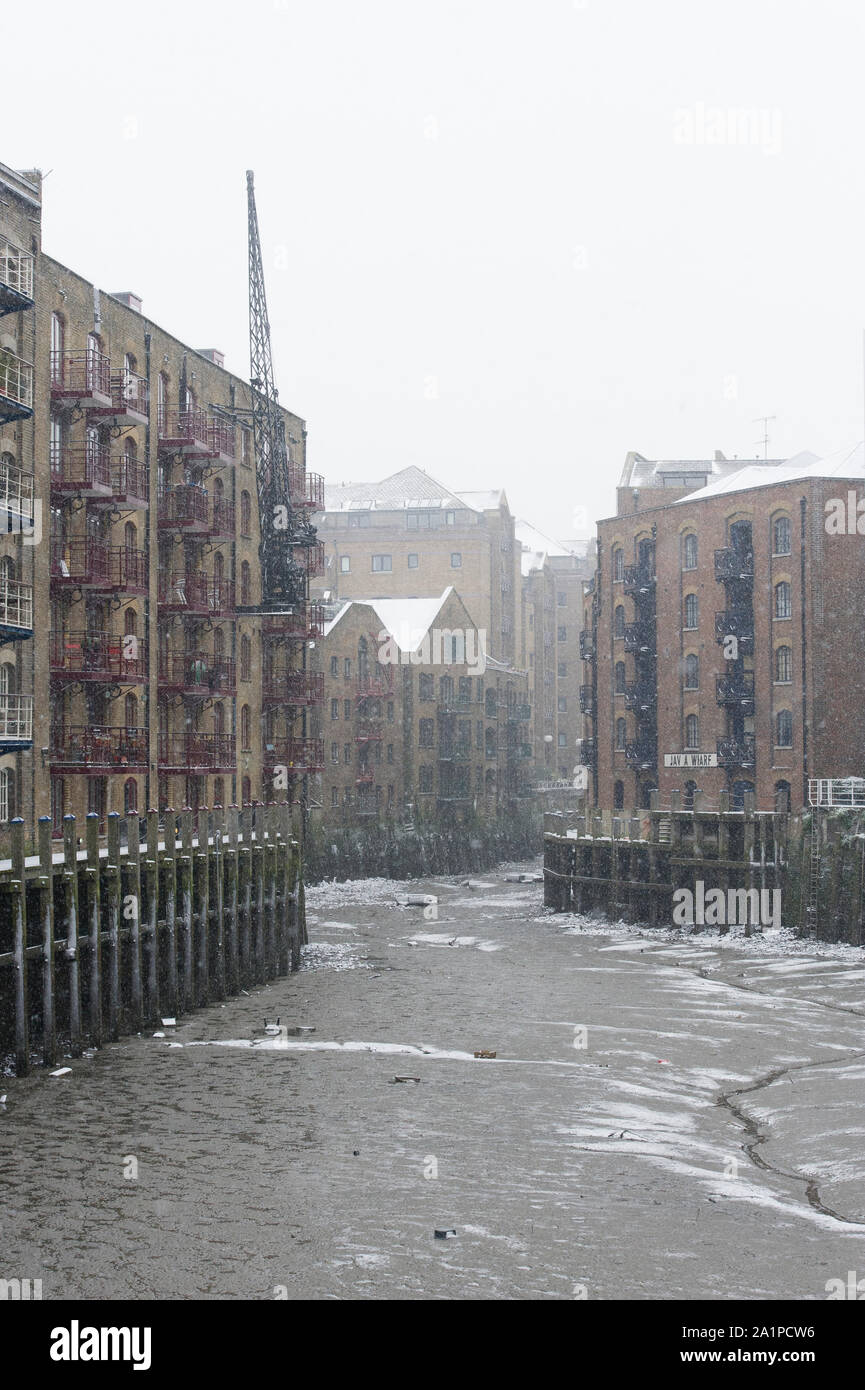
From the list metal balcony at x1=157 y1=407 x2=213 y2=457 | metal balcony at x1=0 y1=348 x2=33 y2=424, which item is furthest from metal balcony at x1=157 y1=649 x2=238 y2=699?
metal balcony at x1=0 y1=348 x2=33 y2=424

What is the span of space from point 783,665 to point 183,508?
21839 millimetres

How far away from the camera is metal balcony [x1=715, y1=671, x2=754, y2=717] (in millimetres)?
56156

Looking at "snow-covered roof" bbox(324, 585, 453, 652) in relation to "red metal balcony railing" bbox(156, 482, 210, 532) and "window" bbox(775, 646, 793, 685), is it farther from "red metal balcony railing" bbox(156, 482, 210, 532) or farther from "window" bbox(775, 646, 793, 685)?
"red metal balcony railing" bbox(156, 482, 210, 532)

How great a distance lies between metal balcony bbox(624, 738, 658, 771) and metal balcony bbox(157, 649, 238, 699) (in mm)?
19549

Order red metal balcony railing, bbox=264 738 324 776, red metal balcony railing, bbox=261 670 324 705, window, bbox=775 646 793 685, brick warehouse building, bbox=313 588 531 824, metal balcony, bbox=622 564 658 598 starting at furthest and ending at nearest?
1. brick warehouse building, bbox=313 588 531 824
2. metal balcony, bbox=622 564 658 598
3. red metal balcony railing, bbox=261 670 324 705
4. red metal balcony railing, bbox=264 738 324 776
5. window, bbox=775 646 793 685

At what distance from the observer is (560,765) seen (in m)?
111

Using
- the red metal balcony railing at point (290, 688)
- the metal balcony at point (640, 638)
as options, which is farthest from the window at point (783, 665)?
the red metal balcony railing at point (290, 688)

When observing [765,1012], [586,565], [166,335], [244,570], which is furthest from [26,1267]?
[586,565]

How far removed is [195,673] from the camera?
4672 centimetres

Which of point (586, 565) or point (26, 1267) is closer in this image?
point (26, 1267)

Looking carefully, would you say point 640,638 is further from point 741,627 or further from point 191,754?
point 191,754

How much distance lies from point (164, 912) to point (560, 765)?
8396 cm

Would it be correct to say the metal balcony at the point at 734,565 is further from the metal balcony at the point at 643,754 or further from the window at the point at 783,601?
the metal balcony at the point at 643,754
